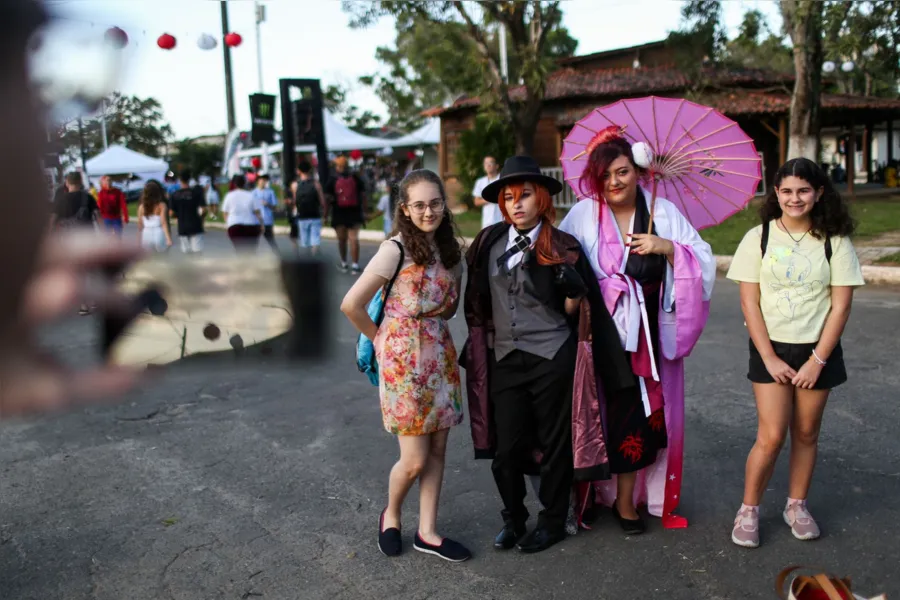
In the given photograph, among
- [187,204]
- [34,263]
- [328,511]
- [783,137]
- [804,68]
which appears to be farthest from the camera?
[783,137]

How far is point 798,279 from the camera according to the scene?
3.53 meters

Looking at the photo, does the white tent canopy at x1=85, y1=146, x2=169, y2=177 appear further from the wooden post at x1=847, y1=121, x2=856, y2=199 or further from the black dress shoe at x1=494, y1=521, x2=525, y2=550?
the wooden post at x1=847, y1=121, x2=856, y2=199

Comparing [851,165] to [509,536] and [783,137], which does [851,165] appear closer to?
[783,137]

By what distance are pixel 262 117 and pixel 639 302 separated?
2489 mm

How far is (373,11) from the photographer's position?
1844cm

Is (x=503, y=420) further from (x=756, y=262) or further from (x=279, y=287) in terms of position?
(x=279, y=287)

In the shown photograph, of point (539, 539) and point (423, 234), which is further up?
point (423, 234)

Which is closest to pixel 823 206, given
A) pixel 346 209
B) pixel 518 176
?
pixel 518 176

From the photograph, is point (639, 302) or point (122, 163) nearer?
point (122, 163)

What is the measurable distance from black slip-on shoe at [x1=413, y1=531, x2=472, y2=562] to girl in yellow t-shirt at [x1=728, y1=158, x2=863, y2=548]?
1132 millimetres

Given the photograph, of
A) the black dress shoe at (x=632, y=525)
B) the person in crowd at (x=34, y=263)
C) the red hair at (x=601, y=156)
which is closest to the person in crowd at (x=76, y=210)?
the person in crowd at (x=34, y=263)

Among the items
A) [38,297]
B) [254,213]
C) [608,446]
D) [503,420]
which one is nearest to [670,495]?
[608,446]

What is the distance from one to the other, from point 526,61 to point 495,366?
1544 centimetres

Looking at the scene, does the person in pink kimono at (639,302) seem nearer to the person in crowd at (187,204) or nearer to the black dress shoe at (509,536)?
the black dress shoe at (509,536)
